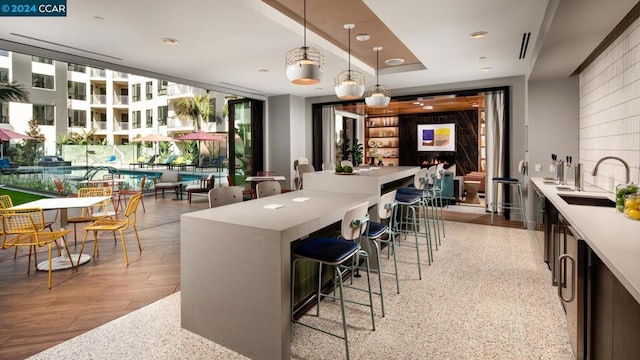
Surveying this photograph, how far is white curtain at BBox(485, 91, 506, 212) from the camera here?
698cm

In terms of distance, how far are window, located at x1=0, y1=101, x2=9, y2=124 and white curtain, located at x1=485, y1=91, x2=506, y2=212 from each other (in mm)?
8316

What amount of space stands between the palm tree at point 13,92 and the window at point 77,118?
4.27ft

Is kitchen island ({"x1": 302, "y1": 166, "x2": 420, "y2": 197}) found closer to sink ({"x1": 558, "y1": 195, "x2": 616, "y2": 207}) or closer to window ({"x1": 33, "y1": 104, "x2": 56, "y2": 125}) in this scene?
sink ({"x1": 558, "y1": 195, "x2": 616, "y2": 207})

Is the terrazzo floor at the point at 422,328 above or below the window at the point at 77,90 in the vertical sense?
below

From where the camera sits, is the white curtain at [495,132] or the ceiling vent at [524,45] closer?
the ceiling vent at [524,45]

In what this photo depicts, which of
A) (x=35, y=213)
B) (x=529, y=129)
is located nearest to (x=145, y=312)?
(x=35, y=213)

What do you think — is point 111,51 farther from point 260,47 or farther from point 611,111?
point 611,111

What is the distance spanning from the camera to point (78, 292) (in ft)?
11.2

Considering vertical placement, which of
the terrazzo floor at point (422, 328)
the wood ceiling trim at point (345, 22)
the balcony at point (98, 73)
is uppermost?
the balcony at point (98, 73)

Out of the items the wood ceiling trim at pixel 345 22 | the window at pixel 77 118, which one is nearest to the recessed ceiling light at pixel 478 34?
the wood ceiling trim at pixel 345 22

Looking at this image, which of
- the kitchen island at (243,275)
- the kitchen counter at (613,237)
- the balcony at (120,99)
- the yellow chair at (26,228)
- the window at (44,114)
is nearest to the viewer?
the kitchen counter at (613,237)

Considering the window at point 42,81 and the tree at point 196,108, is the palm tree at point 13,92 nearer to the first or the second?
the window at point 42,81

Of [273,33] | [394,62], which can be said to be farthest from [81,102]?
[394,62]

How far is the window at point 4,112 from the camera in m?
5.41
